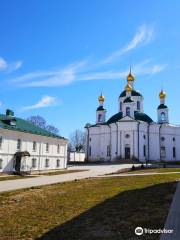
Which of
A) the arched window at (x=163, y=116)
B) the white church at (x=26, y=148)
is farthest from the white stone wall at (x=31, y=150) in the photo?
the arched window at (x=163, y=116)

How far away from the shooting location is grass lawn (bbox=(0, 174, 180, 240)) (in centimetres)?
902

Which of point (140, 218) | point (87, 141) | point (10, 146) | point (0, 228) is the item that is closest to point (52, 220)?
point (0, 228)

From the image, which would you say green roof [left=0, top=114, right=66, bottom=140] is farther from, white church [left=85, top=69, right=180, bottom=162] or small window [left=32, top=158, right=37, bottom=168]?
white church [left=85, top=69, right=180, bottom=162]

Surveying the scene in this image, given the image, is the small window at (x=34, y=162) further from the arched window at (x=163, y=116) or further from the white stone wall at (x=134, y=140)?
the arched window at (x=163, y=116)

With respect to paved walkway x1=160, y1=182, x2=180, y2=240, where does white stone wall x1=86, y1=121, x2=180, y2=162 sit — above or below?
above

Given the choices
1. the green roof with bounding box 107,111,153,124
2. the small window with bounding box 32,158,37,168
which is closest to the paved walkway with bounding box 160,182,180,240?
the small window with bounding box 32,158,37,168

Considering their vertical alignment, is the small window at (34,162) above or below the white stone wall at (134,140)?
below

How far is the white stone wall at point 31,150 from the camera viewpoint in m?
33.6

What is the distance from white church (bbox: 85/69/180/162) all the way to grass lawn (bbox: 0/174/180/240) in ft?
151

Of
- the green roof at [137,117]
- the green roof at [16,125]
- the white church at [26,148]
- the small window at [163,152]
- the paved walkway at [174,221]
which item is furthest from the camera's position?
the green roof at [137,117]

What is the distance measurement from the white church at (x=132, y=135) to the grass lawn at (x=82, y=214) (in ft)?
151

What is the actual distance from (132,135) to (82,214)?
51576 millimetres

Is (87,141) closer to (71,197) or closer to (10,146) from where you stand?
(10,146)

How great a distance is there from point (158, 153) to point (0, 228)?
191 feet
